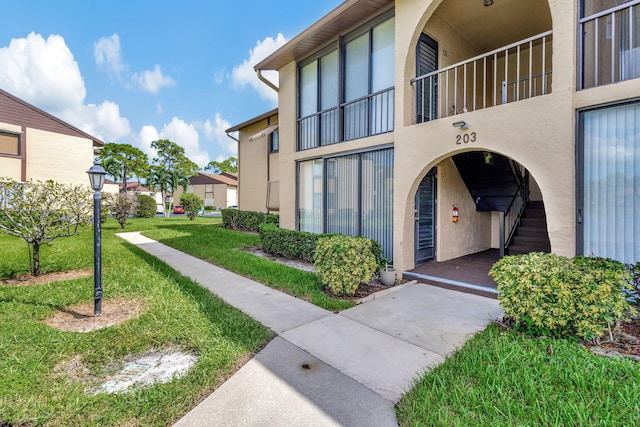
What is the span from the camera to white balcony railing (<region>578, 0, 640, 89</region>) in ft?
15.4

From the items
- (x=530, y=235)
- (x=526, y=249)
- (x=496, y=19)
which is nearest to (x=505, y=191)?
(x=530, y=235)

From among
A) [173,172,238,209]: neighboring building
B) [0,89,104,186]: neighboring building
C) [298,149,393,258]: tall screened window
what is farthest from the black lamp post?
[173,172,238,209]: neighboring building

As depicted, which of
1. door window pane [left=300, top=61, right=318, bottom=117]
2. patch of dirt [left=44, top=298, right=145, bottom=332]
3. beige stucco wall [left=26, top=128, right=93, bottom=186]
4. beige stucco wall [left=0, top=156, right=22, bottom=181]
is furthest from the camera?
beige stucco wall [left=26, top=128, right=93, bottom=186]

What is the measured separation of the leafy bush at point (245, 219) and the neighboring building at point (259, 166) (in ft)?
2.19

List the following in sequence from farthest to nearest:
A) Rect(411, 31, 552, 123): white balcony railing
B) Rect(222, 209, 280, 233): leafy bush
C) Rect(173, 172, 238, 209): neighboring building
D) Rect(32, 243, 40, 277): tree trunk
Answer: Rect(173, 172, 238, 209): neighboring building, Rect(222, 209, 280, 233): leafy bush, Rect(32, 243, 40, 277): tree trunk, Rect(411, 31, 552, 123): white balcony railing

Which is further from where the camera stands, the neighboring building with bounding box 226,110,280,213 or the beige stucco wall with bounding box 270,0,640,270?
the neighboring building with bounding box 226,110,280,213

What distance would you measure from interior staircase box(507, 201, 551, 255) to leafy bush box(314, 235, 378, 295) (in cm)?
434

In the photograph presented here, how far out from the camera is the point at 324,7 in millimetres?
9289

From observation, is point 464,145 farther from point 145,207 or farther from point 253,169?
point 145,207

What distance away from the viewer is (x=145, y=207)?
26.4m

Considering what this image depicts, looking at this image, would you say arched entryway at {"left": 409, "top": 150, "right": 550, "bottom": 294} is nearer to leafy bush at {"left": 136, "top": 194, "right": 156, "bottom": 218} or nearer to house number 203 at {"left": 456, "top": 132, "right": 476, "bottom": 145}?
house number 203 at {"left": 456, "top": 132, "right": 476, "bottom": 145}

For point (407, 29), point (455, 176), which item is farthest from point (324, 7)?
point (455, 176)

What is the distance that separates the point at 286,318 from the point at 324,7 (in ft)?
30.6

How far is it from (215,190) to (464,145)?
156 ft
